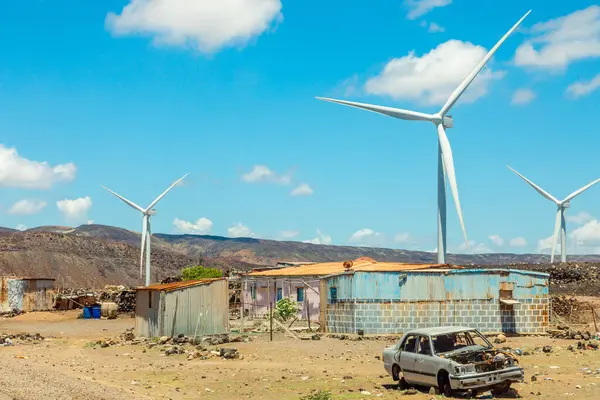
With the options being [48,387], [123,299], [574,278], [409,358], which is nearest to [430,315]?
[409,358]

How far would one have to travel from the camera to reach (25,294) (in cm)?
6412

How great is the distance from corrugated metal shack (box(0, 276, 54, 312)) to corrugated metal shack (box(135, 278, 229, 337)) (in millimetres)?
30451

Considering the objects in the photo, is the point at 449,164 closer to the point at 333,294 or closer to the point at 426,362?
the point at 333,294

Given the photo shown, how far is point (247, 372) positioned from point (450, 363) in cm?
799

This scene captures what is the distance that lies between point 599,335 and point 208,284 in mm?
17364

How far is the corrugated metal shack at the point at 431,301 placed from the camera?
112 ft

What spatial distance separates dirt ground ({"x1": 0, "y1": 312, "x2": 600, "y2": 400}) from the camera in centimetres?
1859

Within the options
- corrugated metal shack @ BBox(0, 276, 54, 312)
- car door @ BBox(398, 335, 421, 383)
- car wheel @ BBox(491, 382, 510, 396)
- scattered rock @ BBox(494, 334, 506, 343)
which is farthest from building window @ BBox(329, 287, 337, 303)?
corrugated metal shack @ BBox(0, 276, 54, 312)

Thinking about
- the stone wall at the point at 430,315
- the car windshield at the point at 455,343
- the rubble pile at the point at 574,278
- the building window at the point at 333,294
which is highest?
the rubble pile at the point at 574,278

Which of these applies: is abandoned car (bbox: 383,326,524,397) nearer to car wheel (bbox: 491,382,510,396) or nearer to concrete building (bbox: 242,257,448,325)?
car wheel (bbox: 491,382,510,396)

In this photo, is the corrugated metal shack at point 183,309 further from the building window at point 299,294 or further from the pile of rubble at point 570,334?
the pile of rubble at point 570,334

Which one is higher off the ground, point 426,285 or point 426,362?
point 426,285

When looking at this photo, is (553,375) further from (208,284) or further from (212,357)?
(208,284)

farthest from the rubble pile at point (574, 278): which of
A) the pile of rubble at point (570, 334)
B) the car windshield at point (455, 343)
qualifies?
the car windshield at point (455, 343)
